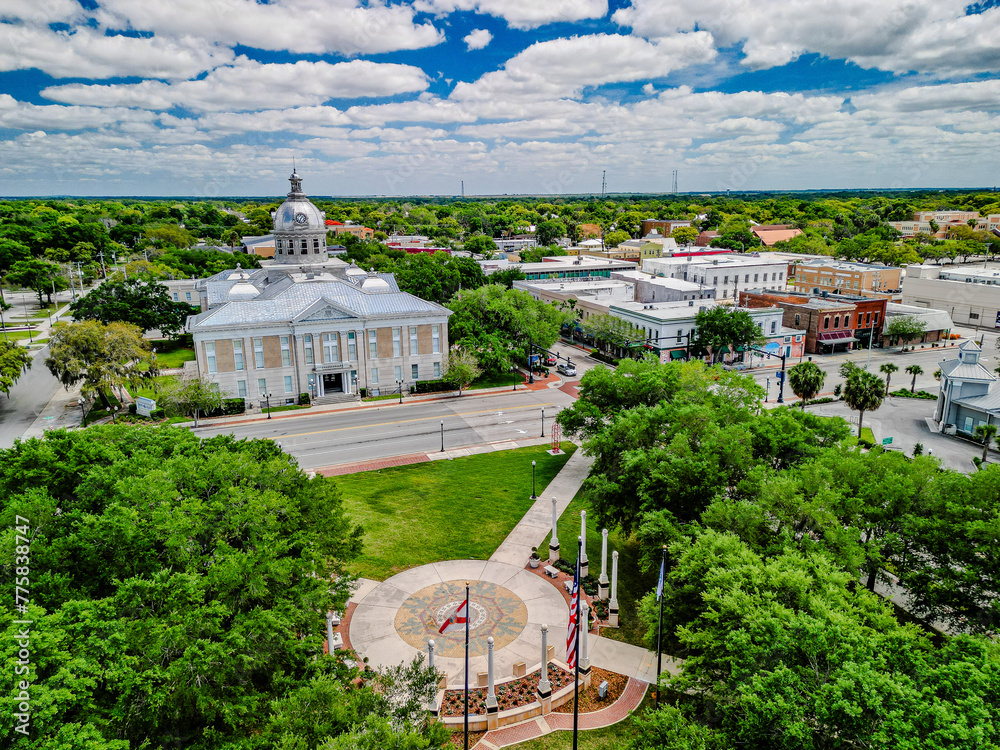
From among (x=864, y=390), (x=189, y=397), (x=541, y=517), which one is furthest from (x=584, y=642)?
(x=189, y=397)

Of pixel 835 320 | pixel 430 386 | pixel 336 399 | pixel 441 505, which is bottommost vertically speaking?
pixel 441 505

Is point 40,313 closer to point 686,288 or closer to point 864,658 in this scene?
point 686,288

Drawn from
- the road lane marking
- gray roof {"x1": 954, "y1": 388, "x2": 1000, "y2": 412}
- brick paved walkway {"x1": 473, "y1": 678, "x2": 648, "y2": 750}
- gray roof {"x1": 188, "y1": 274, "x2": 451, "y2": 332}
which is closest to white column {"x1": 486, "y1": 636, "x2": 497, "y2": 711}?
brick paved walkway {"x1": 473, "y1": 678, "x2": 648, "y2": 750}

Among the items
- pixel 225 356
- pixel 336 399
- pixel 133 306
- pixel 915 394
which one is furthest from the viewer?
pixel 133 306

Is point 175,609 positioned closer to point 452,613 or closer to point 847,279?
point 452,613

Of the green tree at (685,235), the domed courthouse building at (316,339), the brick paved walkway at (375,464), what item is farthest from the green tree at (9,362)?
the green tree at (685,235)
